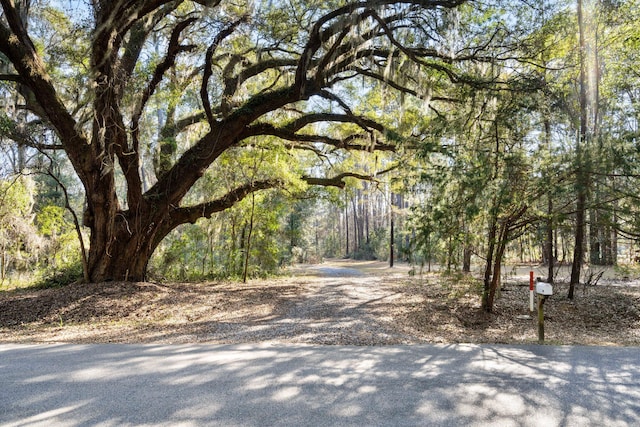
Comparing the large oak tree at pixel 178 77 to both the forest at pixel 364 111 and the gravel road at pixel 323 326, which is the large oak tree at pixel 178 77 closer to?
the forest at pixel 364 111

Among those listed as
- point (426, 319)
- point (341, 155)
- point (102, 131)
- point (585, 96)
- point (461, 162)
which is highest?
point (585, 96)

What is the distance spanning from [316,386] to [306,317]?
13.1 ft

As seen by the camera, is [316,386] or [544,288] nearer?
[316,386]

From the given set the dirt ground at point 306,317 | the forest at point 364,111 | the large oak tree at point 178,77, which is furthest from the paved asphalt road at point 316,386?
the large oak tree at point 178,77

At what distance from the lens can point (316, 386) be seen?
146 inches

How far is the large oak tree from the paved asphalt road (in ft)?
16.1

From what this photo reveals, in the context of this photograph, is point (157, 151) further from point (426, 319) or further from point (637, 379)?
point (637, 379)

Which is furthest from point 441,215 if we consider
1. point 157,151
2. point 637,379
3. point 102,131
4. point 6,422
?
point 157,151

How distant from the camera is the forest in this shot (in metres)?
7.14

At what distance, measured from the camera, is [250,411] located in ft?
10.4

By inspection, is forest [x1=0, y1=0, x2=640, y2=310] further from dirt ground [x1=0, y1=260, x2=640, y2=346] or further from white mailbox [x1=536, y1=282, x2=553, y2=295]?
white mailbox [x1=536, y1=282, x2=553, y2=295]

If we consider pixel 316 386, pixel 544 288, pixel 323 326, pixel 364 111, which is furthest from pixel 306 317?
pixel 364 111

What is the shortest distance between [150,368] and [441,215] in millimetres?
5250

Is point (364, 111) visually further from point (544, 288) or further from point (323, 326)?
point (544, 288)
